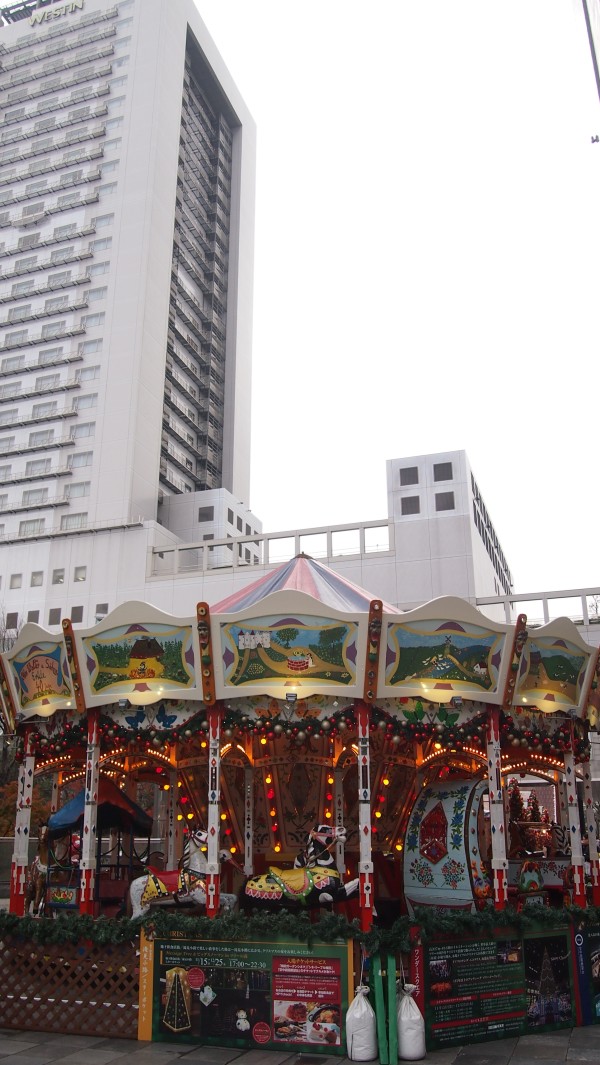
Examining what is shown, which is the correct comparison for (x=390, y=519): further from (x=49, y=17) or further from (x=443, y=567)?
(x=49, y=17)

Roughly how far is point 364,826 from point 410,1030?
278 centimetres

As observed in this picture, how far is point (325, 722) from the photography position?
44.0ft

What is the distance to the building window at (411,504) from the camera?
5097 cm

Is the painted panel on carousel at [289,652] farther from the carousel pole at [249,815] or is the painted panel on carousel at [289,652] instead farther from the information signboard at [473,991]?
the carousel pole at [249,815]

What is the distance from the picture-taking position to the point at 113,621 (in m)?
13.2

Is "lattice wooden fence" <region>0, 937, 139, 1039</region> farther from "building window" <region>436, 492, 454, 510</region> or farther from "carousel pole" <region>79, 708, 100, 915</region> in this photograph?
"building window" <region>436, 492, 454, 510</region>

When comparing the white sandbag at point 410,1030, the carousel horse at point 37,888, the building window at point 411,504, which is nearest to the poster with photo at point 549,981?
the white sandbag at point 410,1030

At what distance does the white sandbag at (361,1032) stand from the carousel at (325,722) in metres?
1.50

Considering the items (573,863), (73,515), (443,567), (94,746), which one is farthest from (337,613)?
(73,515)

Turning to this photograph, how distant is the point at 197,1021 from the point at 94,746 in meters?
4.48

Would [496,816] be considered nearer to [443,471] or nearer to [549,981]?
[549,981]

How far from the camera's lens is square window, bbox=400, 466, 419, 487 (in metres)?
51.7

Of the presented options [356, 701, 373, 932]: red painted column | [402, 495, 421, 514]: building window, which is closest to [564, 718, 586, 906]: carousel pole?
[356, 701, 373, 932]: red painted column

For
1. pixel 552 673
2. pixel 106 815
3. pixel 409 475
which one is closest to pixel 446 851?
pixel 552 673
